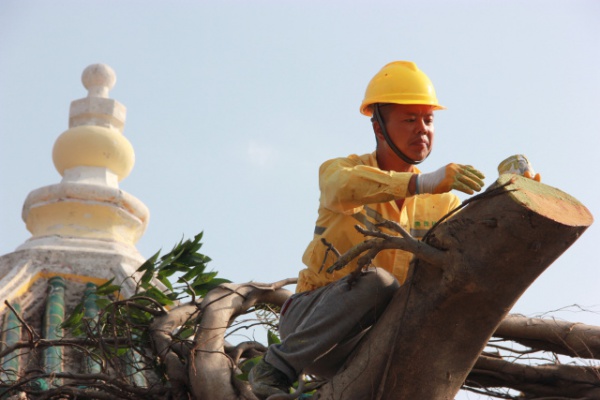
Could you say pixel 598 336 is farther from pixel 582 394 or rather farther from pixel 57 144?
pixel 57 144

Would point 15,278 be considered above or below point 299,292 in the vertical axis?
above

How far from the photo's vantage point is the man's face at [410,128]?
4418mm

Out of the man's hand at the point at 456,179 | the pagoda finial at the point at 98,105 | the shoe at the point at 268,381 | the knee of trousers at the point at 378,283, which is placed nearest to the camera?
the man's hand at the point at 456,179

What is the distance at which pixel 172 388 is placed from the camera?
189 inches

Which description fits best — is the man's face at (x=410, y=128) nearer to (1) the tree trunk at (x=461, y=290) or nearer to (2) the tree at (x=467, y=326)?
(2) the tree at (x=467, y=326)

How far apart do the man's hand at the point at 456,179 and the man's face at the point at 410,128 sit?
59 cm

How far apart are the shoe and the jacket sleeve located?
2.05 ft

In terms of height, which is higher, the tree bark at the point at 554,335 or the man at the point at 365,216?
the man at the point at 365,216

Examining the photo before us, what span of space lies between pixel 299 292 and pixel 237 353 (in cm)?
103

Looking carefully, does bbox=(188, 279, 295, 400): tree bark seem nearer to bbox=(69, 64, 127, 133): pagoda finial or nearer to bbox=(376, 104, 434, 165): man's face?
bbox=(376, 104, 434, 165): man's face

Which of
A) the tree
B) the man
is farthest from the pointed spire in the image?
the man

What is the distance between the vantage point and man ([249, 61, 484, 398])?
388 centimetres

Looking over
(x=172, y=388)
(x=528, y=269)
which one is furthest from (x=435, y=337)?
(x=172, y=388)

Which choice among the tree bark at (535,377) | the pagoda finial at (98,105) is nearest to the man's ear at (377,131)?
the tree bark at (535,377)
